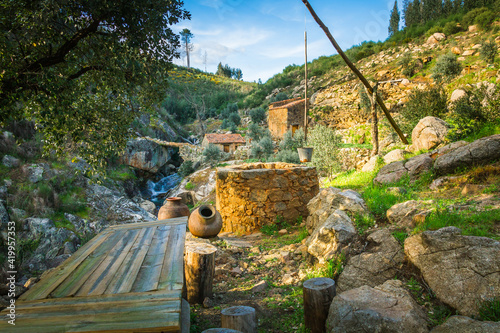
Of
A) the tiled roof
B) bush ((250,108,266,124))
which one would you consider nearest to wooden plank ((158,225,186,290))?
the tiled roof

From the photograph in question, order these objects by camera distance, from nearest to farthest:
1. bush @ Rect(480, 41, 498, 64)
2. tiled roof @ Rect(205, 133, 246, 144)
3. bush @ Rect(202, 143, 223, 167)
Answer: bush @ Rect(480, 41, 498, 64) < bush @ Rect(202, 143, 223, 167) < tiled roof @ Rect(205, 133, 246, 144)

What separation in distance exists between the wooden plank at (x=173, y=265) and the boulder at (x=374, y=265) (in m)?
2.14

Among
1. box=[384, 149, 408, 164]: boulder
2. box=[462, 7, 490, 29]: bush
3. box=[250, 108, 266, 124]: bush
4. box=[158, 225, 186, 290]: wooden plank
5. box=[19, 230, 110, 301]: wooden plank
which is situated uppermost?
box=[462, 7, 490, 29]: bush

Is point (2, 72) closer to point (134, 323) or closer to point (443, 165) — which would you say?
point (134, 323)

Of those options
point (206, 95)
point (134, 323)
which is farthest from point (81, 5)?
point (206, 95)

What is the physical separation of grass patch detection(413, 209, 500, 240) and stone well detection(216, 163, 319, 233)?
3875 millimetres

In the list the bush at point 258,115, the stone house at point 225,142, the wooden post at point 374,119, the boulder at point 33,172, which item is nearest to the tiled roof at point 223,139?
the stone house at point 225,142

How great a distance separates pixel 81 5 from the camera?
11.3 feet

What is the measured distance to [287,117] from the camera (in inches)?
840

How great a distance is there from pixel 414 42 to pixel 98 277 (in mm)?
28032

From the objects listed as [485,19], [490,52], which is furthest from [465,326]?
[485,19]

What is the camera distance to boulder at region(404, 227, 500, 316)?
2.54 m

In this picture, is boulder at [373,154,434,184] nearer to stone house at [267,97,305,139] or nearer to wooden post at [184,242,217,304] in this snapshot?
wooden post at [184,242,217,304]

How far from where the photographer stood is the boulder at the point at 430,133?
716cm
